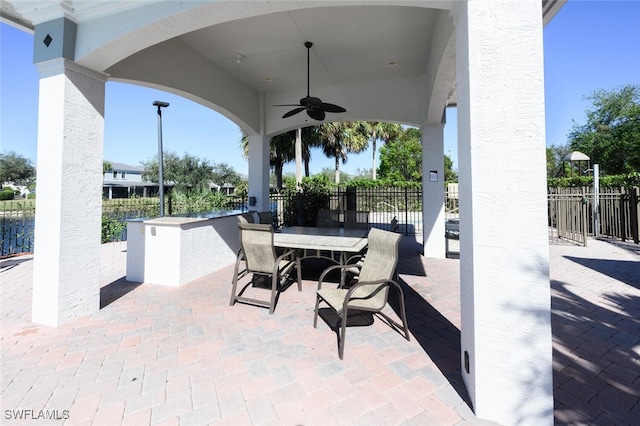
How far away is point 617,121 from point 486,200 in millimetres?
25431

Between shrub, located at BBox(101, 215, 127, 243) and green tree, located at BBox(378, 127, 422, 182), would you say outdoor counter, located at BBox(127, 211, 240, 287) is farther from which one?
green tree, located at BBox(378, 127, 422, 182)

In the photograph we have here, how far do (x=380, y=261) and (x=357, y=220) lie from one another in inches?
107

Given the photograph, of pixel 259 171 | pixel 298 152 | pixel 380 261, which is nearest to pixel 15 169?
pixel 298 152

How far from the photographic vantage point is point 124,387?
6.45 ft

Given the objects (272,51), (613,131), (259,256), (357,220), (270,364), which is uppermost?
(613,131)

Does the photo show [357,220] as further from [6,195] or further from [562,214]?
[6,195]

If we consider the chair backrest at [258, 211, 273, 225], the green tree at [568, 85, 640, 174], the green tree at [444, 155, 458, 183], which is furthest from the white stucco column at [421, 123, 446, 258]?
the green tree at [444, 155, 458, 183]

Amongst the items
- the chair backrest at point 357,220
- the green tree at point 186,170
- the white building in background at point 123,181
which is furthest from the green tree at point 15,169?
the chair backrest at point 357,220

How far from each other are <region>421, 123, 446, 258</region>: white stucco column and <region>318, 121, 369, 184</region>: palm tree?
34.2 ft

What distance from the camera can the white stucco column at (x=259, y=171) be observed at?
694 cm

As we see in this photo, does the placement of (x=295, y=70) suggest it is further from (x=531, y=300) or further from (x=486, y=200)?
(x=531, y=300)

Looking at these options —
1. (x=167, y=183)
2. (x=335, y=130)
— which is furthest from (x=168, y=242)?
(x=167, y=183)

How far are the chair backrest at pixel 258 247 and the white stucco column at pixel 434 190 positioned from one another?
3772 millimetres

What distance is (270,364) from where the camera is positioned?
2.22 meters
